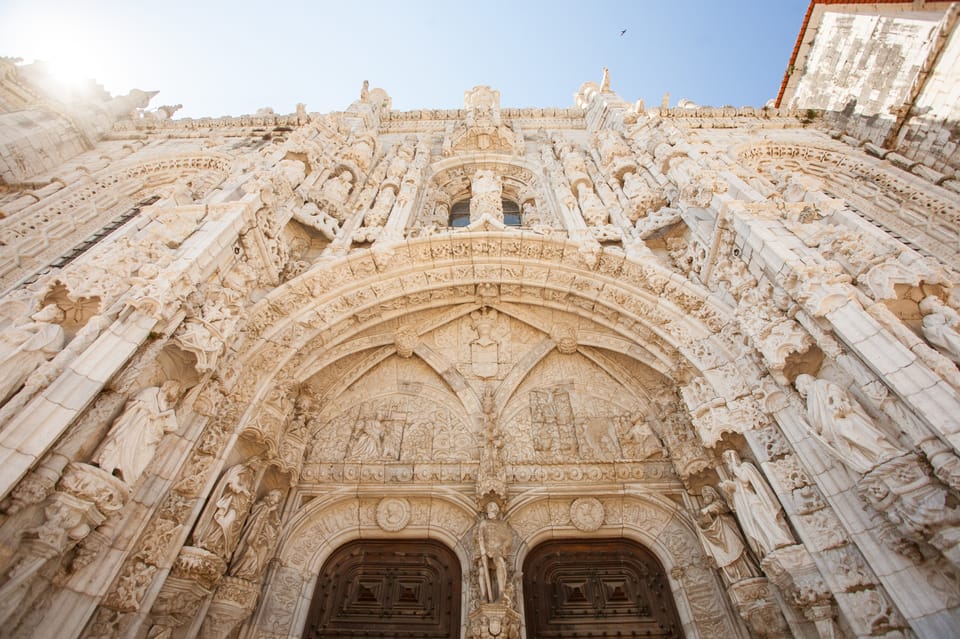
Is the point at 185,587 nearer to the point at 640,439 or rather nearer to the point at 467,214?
the point at 640,439

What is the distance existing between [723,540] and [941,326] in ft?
8.13

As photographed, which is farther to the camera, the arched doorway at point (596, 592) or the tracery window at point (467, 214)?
the tracery window at point (467, 214)

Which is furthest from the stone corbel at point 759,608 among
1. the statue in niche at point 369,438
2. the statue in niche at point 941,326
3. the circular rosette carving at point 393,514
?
the statue in niche at point 369,438

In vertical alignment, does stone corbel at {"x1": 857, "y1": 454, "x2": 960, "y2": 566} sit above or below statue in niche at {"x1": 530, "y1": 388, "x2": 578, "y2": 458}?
below

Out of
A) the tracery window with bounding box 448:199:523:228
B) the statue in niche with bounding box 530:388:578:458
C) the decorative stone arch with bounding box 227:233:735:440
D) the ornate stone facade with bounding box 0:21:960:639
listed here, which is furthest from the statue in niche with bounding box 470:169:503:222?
the statue in niche with bounding box 530:388:578:458

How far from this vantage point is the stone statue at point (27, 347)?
311 cm

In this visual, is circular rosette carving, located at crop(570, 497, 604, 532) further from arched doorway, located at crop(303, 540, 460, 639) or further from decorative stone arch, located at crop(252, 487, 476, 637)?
arched doorway, located at crop(303, 540, 460, 639)

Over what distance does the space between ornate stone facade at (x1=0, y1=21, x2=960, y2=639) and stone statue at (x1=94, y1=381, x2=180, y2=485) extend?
17 mm

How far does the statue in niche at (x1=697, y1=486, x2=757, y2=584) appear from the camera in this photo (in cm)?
420

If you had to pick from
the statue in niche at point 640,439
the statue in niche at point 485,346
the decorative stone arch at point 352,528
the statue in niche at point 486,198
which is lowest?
the decorative stone arch at point 352,528

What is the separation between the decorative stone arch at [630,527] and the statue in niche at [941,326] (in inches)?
109

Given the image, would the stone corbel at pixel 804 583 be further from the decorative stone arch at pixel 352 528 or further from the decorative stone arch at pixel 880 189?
the decorative stone arch at pixel 880 189

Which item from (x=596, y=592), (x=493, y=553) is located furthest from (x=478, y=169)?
(x=596, y=592)

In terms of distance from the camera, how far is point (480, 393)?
20.8 ft
